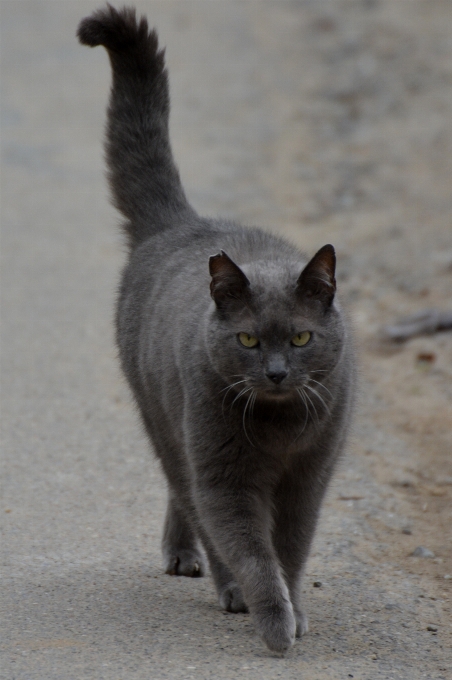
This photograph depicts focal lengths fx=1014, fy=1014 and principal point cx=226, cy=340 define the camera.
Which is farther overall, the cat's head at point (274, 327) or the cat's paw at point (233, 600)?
Result: the cat's paw at point (233, 600)

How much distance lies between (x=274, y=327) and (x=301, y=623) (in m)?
0.99

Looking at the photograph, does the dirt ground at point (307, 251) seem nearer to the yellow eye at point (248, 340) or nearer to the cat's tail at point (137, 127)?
the yellow eye at point (248, 340)

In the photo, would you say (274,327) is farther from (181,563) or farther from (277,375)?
(181,563)

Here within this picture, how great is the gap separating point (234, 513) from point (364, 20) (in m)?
12.2

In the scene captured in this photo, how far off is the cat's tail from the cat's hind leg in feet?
3.85

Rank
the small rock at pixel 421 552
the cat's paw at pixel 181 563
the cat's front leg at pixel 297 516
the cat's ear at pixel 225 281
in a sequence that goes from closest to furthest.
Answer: the cat's ear at pixel 225 281 → the cat's front leg at pixel 297 516 → the cat's paw at pixel 181 563 → the small rock at pixel 421 552

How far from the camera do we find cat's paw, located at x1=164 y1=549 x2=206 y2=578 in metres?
3.84

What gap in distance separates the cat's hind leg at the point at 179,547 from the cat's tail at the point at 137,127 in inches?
46.1

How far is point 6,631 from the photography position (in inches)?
121

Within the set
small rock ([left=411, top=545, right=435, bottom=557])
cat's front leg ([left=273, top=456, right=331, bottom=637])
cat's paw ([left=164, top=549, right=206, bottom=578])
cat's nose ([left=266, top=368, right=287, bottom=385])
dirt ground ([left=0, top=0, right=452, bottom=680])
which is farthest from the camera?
small rock ([left=411, top=545, right=435, bottom=557])

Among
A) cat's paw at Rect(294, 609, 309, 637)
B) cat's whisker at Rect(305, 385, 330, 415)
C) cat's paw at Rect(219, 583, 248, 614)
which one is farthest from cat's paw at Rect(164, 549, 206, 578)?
cat's whisker at Rect(305, 385, 330, 415)

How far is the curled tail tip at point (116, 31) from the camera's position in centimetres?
419

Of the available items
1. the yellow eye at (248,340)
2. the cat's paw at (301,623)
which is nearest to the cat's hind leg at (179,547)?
the cat's paw at (301,623)

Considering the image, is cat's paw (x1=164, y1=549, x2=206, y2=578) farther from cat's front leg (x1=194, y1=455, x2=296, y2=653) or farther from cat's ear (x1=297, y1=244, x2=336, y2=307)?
cat's ear (x1=297, y1=244, x2=336, y2=307)
